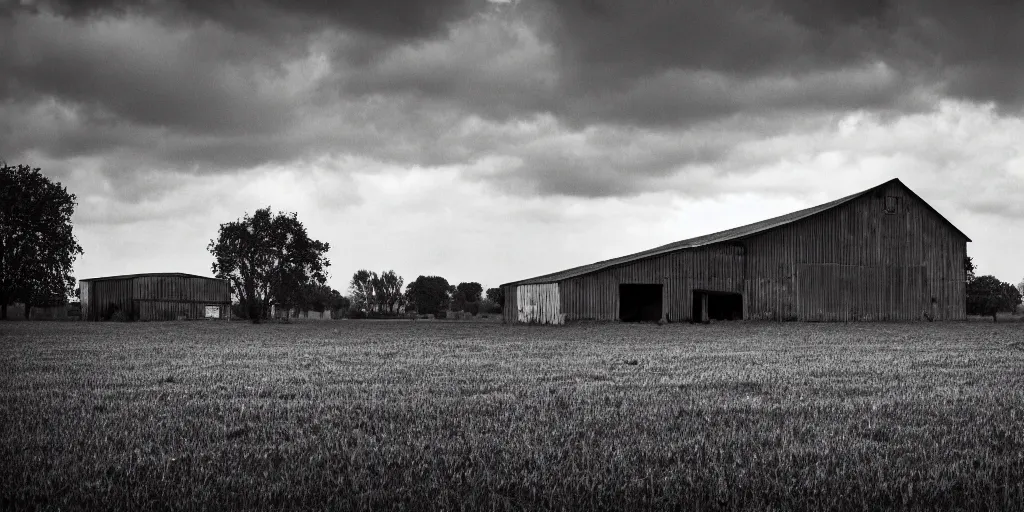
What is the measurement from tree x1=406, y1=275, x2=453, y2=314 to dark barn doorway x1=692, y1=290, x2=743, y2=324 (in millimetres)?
84957

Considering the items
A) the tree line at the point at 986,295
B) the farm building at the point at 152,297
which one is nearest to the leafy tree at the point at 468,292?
the farm building at the point at 152,297

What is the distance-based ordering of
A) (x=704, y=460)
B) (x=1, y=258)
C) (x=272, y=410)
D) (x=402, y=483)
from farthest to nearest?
1. (x=1, y=258)
2. (x=272, y=410)
3. (x=704, y=460)
4. (x=402, y=483)

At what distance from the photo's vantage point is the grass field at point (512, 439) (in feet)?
16.6

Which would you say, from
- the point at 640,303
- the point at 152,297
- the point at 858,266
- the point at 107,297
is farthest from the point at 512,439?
the point at 107,297

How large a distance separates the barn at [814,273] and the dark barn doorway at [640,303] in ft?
10.9

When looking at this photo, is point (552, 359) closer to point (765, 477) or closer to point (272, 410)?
point (272, 410)

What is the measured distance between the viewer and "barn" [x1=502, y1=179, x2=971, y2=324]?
4556 centimetres

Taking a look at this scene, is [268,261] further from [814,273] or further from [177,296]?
[814,273]

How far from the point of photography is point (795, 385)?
11219 millimetres

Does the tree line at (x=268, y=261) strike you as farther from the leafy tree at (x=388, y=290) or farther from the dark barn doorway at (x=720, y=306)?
the leafy tree at (x=388, y=290)

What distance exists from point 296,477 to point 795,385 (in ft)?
26.9

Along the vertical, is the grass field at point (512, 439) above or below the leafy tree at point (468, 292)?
below

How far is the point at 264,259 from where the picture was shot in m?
65.4

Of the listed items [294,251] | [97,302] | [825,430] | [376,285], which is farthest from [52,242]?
[376,285]
